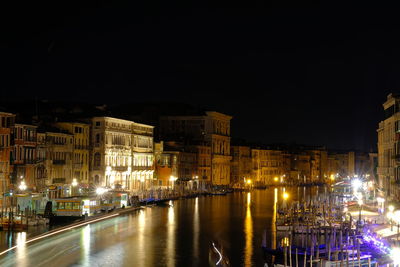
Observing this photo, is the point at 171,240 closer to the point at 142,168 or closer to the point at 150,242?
the point at 150,242

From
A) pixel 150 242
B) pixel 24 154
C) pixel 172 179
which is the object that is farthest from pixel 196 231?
pixel 172 179

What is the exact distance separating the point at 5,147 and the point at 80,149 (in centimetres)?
1284

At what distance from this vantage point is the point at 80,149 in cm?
5384

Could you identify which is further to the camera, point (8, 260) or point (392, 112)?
point (392, 112)

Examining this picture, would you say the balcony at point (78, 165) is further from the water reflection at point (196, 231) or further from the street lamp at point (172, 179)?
the street lamp at point (172, 179)

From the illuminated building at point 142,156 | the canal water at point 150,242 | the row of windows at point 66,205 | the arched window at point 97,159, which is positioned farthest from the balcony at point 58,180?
the illuminated building at point 142,156

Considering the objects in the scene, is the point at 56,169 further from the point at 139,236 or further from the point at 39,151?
the point at 139,236

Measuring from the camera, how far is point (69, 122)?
52250 millimetres

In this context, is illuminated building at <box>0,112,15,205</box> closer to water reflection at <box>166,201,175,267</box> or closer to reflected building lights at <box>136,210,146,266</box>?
reflected building lights at <box>136,210,146,266</box>

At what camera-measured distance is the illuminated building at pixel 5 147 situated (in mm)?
40750

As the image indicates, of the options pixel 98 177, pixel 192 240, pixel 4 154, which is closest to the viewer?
→ pixel 192 240

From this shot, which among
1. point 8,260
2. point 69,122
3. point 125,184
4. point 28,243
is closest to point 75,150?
point 69,122

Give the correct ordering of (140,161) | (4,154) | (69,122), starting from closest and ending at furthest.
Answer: (4,154)
(69,122)
(140,161)

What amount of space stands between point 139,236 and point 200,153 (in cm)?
4805
